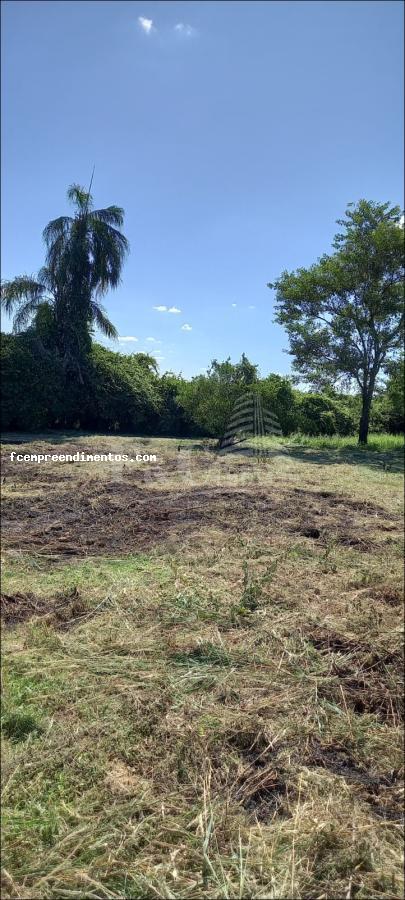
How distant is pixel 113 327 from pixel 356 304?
7.10 metres

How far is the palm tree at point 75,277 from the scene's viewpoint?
43.3 feet

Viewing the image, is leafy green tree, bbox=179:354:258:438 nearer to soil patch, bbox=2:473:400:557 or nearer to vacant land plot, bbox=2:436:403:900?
soil patch, bbox=2:473:400:557

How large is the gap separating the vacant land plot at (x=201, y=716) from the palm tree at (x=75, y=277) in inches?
436

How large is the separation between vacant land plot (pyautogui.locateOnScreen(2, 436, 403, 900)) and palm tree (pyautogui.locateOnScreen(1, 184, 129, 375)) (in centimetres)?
1107

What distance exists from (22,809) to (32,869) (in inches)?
7.6

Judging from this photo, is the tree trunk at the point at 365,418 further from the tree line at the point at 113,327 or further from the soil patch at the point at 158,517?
the soil patch at the point at 158,517

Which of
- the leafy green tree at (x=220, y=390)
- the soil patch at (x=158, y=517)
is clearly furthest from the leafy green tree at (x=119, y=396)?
the soil patch at (x=158, y=517)

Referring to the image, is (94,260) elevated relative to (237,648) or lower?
elevated

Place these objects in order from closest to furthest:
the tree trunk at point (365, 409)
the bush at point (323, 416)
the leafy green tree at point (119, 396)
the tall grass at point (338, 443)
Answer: the tall grass at point (338, 443), the tree trunk at point (365, 409), the leafy green tree at point (119, 396), the bush at point (323, 416)

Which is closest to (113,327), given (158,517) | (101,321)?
(101,321)

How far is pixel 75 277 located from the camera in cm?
1362

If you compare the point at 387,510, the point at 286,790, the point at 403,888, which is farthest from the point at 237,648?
the point at 387,510

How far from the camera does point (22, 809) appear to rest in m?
1.38

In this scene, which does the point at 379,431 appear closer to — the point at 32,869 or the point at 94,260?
the point at 94,260
